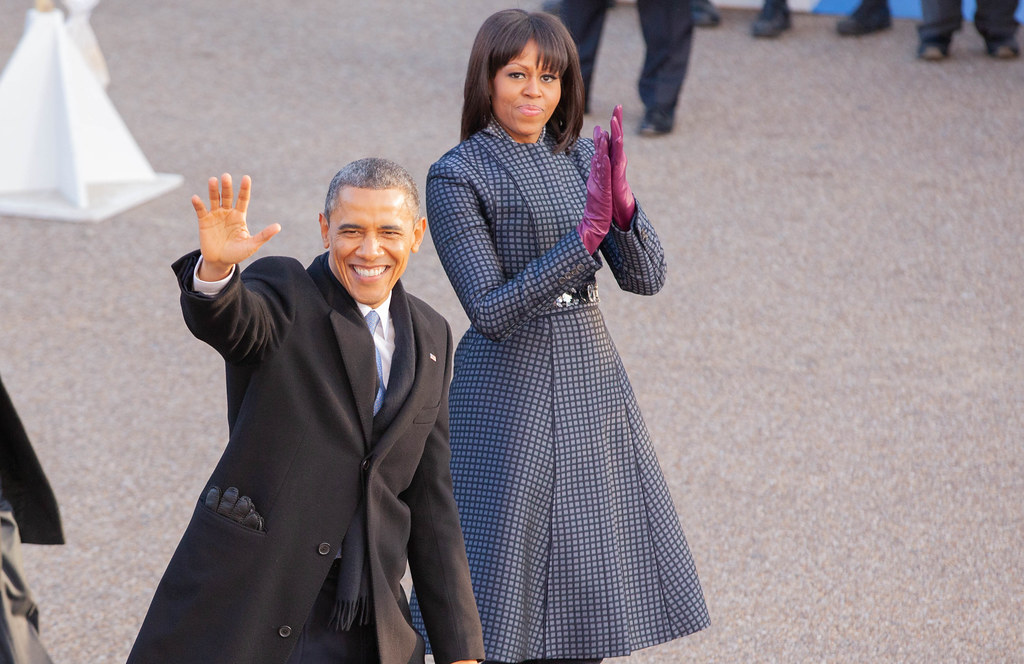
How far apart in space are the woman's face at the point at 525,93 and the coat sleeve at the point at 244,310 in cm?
74

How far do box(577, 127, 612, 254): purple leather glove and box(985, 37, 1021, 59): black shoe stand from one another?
8.12m

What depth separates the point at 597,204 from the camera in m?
2.60

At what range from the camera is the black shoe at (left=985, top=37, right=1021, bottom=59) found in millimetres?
9766

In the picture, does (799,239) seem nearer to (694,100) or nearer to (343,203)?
(694,100)

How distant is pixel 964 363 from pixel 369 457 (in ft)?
13.0

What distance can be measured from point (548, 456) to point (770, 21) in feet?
27.7

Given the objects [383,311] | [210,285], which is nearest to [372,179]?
[383,311]

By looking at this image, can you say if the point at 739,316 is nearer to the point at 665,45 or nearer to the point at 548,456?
the point at 665,45

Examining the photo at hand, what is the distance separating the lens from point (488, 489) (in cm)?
288

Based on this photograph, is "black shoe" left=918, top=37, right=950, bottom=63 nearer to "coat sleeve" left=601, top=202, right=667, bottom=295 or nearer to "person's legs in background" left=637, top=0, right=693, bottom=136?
"person's legs in background" left=637, top=0, right=693, bottom=136

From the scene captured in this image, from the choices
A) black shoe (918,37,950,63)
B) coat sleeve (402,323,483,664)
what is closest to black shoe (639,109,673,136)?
black shoe (918,37,950,63)

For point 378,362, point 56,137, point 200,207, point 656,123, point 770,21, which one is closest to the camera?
point 200,207

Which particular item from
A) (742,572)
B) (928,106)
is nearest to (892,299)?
(742,572)

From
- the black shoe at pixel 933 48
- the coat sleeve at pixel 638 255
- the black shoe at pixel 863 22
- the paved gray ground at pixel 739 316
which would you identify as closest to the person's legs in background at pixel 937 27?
the black shoe at pixel 933 48
